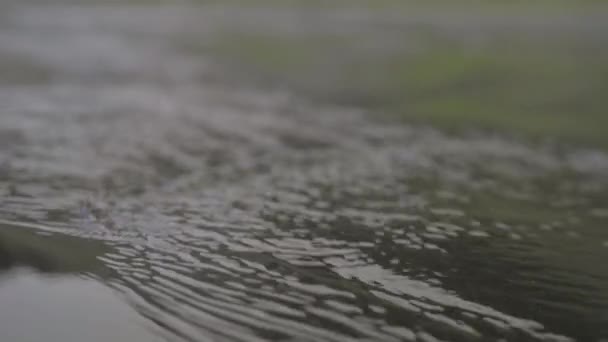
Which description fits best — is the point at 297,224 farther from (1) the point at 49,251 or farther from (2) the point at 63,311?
(2) the point at 63,311

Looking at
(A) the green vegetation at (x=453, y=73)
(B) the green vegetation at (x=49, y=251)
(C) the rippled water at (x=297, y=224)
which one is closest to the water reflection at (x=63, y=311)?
(C) the rippled water at (x=297, y=224)

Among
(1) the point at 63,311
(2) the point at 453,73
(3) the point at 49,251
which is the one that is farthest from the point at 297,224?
(2) the point at 453,73

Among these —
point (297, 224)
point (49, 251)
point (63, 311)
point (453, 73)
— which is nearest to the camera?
point (63, 311)

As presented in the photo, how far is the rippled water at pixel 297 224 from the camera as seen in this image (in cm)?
798

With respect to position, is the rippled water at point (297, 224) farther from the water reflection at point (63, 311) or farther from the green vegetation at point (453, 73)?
the green vegetation at point (453, 73)

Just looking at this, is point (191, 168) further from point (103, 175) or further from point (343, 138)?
Result: point (343, 138)

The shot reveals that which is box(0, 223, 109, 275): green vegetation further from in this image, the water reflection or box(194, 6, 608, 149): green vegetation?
box(194, 6, 608, 149): green vegetation

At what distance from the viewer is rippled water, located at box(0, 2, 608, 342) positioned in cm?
798

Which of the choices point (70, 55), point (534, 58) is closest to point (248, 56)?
point (70, 55)

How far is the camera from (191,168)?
48.6ft

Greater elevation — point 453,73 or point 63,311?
point 453,73

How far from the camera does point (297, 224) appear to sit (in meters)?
11.2

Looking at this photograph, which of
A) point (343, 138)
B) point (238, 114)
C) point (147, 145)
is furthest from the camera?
point (238, 114)

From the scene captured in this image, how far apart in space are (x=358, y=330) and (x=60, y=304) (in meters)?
3.37
